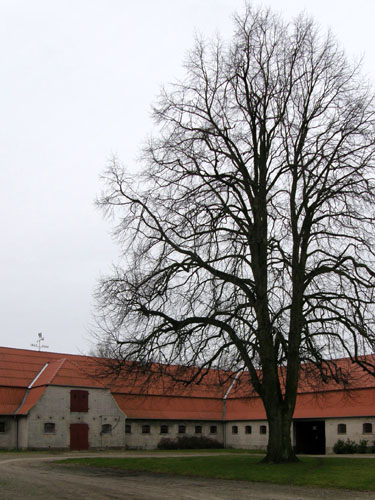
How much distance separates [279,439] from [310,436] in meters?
21.6

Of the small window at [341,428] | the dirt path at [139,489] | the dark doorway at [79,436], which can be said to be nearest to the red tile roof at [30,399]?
the dark doorway at [79,436]

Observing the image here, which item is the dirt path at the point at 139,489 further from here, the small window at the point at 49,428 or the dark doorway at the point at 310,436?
the dark doorway at the point at 310,436

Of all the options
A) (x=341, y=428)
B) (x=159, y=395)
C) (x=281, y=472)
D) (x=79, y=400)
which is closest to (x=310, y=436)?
(x=341, y=428)

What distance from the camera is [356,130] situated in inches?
897

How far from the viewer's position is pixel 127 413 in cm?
4453

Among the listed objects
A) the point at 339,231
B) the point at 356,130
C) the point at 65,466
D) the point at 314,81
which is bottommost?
the point at 65,466

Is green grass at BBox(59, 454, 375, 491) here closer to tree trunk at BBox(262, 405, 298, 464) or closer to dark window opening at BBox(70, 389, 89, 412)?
tree trunk at BBox(262, 405, 298, 464)

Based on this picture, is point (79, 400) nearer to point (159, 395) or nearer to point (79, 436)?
point (79, 436)

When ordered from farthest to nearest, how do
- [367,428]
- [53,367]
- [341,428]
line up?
[53,367] < [341,428] < [367,428]

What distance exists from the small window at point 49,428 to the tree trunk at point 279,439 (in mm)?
21957

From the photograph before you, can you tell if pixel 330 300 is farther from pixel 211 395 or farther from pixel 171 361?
pixel 211 395

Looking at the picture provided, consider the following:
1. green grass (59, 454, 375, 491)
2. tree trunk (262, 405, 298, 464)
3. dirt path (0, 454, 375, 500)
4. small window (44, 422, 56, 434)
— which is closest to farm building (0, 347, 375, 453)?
small window (44, 422, 56, 434)

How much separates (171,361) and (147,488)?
216 inches

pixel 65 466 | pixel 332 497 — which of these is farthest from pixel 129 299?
pixel 332 497
